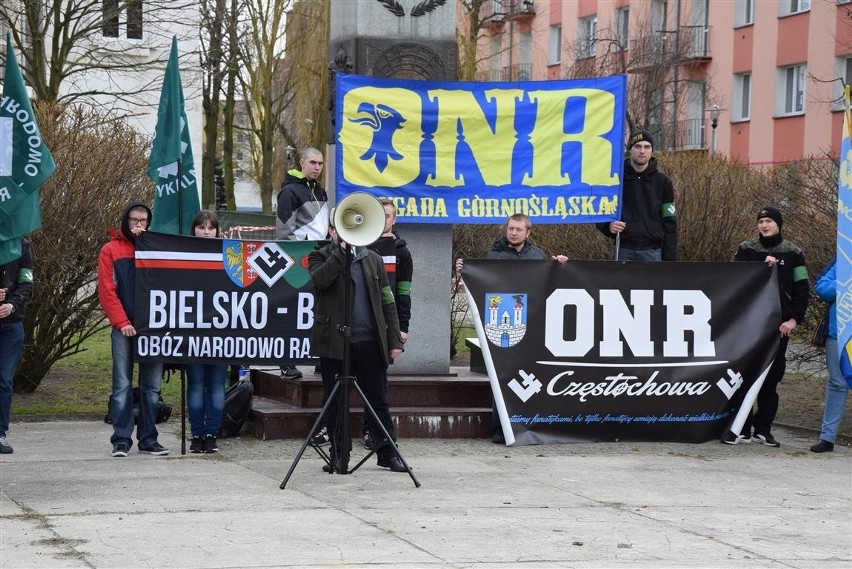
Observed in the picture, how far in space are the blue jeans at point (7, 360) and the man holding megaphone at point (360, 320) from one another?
8.73 ft

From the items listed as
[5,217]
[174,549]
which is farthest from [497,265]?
[174,549]

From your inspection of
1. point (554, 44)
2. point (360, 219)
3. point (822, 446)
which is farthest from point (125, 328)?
point (554, 44)

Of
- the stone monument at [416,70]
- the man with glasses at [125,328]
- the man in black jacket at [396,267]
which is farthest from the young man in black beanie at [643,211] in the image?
the man with glasses at [125,328]

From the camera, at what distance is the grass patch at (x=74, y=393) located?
13.1m

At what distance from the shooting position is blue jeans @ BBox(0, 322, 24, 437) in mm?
10609

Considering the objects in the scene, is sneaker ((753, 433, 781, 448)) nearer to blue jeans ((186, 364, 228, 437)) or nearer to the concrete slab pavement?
the concrete slab pavement

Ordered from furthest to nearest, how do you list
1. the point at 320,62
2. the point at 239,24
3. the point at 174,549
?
the point at 239,24
the point at 320,62
the point at 174,549

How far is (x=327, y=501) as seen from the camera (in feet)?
28.9

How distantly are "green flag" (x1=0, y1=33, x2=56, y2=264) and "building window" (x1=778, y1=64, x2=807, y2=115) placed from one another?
3416cm

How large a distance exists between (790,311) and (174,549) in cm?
681

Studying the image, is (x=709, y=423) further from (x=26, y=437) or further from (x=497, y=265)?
(x=26, y=437)

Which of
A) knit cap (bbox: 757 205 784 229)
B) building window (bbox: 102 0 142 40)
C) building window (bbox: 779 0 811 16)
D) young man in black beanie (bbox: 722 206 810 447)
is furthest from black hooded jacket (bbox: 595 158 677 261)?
building window (bbox: 779 0 811 16)

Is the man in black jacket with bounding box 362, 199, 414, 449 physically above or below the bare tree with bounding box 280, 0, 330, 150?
below

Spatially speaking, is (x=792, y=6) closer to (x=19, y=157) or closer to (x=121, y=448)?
(x=19, y=157)
